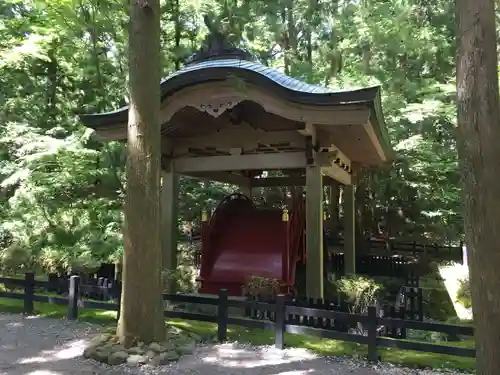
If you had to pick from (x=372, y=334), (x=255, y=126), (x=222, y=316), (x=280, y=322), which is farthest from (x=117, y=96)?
(x=372, y=334)

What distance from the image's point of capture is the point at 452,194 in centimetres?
1503

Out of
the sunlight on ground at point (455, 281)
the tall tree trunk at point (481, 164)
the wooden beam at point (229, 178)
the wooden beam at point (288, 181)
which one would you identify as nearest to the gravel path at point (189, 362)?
the tall tree trunk at point (481, 164)

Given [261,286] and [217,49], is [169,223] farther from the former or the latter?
[217,49]

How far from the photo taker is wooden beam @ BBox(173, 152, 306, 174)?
852cm

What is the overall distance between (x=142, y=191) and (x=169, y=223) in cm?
356

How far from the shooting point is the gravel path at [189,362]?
17.1 feet

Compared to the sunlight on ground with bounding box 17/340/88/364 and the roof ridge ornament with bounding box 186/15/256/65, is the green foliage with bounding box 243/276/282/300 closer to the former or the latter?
the sunlight on ground with bounding box 17/340/88/364

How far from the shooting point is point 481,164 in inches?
141

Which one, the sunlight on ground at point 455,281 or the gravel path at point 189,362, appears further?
the sunlight on ground at point 455,281

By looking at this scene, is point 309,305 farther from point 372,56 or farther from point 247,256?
point 372,56

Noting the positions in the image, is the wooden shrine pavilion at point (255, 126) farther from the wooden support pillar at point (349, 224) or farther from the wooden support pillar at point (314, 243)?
the wooden support pillar at point (349, 224)

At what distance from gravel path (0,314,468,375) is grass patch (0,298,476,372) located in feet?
0.80

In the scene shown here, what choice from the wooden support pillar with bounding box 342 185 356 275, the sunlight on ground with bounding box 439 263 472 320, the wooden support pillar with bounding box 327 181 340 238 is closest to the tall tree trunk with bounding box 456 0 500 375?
the sunlight on ground with bounding box 439 263 472 320

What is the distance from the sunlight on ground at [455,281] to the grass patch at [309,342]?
5223mm
